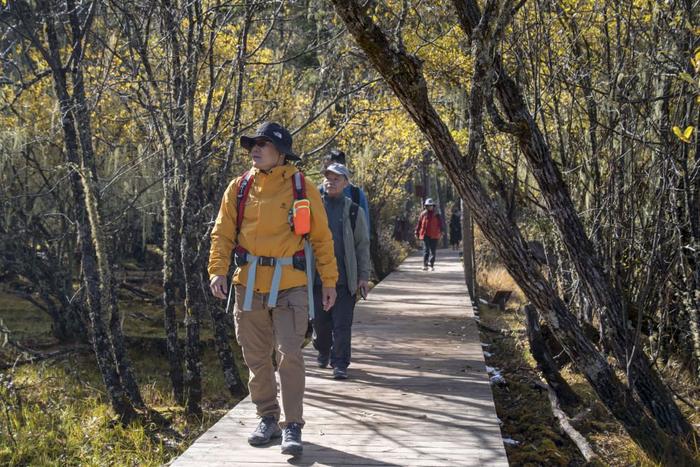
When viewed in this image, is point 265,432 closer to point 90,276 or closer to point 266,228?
point 266,228

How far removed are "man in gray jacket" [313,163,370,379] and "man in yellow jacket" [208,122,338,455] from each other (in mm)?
1921

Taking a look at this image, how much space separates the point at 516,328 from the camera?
13789mm

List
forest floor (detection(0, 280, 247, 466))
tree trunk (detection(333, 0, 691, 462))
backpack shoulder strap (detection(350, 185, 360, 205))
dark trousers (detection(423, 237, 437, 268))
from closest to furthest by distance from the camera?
tree trunk (detection(333, 0, 691, 462)), backpack shoulder strap (detection(350, 185, 360, 205)), forest floor (detection(0, 280, 247, 466)), dark trousers (detection(423, 237, 437, 268))

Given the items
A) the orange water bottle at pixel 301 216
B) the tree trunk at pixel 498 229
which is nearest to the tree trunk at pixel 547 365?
the tree trunk at pixel 498 229

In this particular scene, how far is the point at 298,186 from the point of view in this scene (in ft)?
16.2

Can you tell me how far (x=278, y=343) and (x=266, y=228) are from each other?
0.70m

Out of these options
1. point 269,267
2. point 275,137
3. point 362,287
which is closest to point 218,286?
point 269,267

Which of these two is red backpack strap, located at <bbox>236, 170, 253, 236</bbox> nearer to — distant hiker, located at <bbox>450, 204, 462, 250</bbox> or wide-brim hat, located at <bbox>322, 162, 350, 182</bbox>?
wide-brim hat, located at <bbox>322, 162, 350, 182</bbox>

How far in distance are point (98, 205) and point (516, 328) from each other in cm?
733

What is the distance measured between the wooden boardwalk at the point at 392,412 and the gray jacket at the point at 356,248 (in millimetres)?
920

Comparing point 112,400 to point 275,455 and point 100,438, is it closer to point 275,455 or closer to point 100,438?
point 100,438

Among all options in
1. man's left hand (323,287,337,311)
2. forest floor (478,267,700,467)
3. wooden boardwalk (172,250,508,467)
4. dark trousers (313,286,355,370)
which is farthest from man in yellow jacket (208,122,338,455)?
forest floor (478,267,700,467)

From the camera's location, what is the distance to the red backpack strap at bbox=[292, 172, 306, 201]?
4914 millimetres

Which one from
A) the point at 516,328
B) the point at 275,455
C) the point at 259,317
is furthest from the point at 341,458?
the point at 516,328
